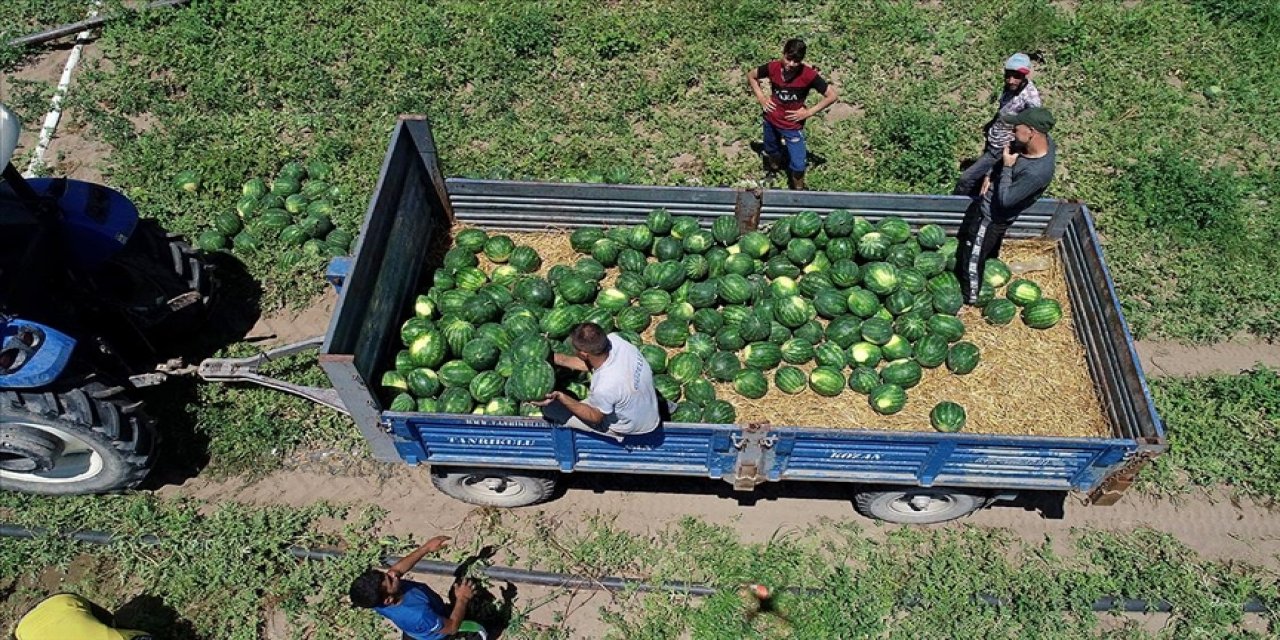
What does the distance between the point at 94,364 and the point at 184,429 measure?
1.24 meters

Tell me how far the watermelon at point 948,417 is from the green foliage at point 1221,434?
7.75 feet

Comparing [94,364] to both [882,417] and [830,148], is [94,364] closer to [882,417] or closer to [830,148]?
[882,417]

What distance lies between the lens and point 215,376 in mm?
7363

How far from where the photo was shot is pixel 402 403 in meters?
6.89

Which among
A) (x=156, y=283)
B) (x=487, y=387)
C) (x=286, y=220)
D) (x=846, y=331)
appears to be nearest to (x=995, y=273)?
(x=846, y=331)

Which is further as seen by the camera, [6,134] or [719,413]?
[719,413]

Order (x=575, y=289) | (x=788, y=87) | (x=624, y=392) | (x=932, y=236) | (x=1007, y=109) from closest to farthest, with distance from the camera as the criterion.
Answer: (x=624, y=392)
(x=575, y=289)
(x=932, y=236)
(x=1007, y=109)
(x=788, y=87)

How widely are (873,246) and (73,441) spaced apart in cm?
779

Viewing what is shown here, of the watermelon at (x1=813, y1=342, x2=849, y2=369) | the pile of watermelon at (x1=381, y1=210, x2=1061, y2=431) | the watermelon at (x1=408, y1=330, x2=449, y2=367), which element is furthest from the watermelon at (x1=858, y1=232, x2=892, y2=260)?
the watermelon at (x1=408, y1=330, x2=449, y2=367)

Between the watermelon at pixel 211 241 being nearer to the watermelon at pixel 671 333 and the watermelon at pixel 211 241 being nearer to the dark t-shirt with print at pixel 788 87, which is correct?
the watermelon at pixel 671 333

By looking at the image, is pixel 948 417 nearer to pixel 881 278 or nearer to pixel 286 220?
pixel 881 278

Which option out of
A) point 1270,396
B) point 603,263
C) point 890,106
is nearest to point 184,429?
point 603,263

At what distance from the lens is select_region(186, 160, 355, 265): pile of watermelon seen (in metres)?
9.54

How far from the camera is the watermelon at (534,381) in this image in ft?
21.5
